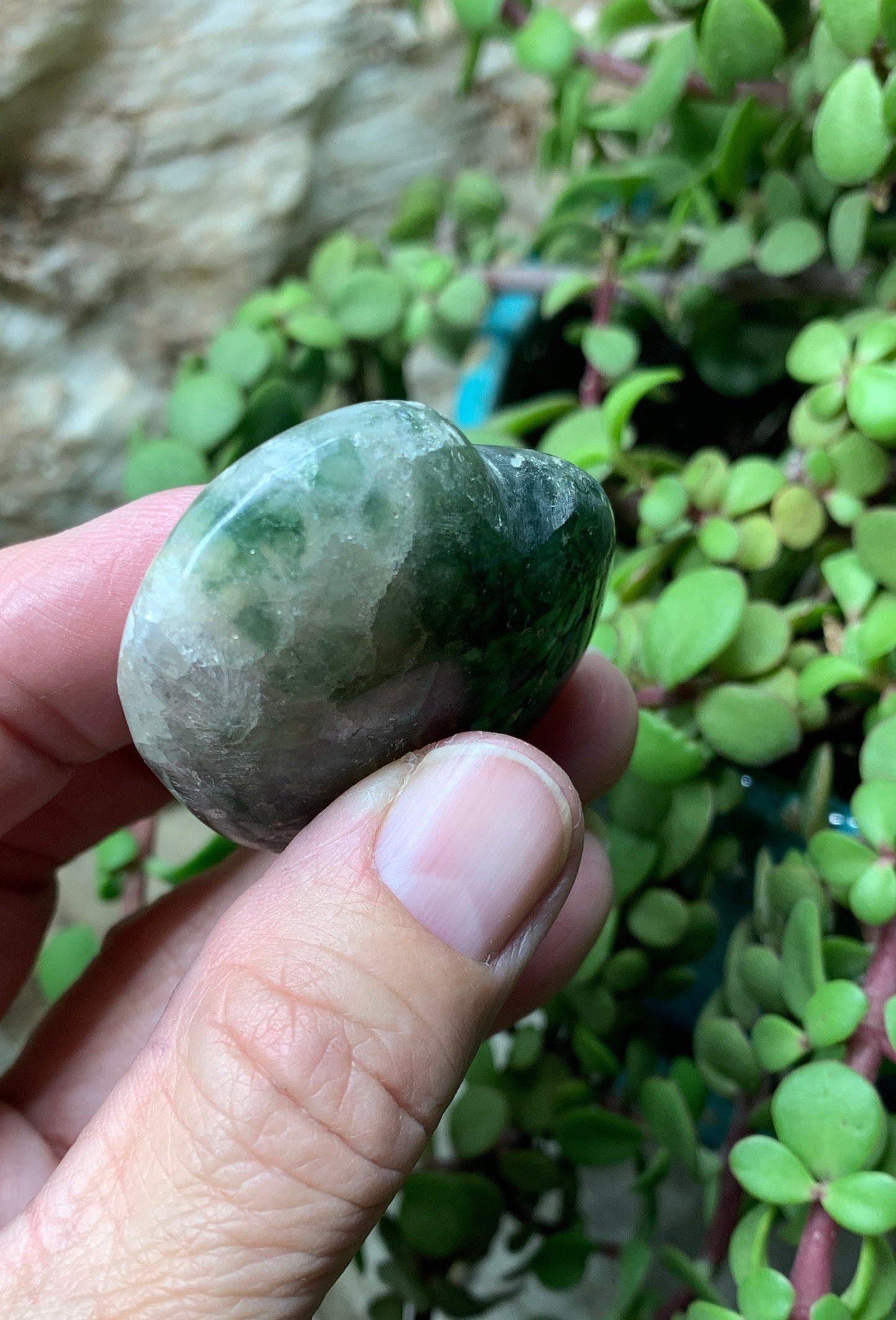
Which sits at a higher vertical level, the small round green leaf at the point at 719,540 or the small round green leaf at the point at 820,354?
the small round green leaf at the point at 820,354

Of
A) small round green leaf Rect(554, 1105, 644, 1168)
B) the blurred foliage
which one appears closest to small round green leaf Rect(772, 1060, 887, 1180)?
the blurred foliage

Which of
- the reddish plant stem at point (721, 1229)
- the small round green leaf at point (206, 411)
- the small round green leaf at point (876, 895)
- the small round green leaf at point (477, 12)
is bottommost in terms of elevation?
the reddish plant stem at point (721, 1229)

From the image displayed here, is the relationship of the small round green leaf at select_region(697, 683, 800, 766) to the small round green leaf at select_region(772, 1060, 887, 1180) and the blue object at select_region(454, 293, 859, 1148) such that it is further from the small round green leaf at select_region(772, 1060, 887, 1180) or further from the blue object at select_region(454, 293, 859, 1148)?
the small round green leaf at select_region(772, 1060, 887, 1180)

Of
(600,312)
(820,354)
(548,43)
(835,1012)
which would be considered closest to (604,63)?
(548,43)

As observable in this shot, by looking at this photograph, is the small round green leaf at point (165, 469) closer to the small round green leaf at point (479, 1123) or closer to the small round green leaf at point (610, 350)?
the small round green leaf at point (610, 350)

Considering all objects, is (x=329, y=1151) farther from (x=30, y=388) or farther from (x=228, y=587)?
(x=30, y=388)

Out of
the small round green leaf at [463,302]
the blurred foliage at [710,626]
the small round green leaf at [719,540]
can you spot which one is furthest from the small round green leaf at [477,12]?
the small round green leaf at [719,540]
